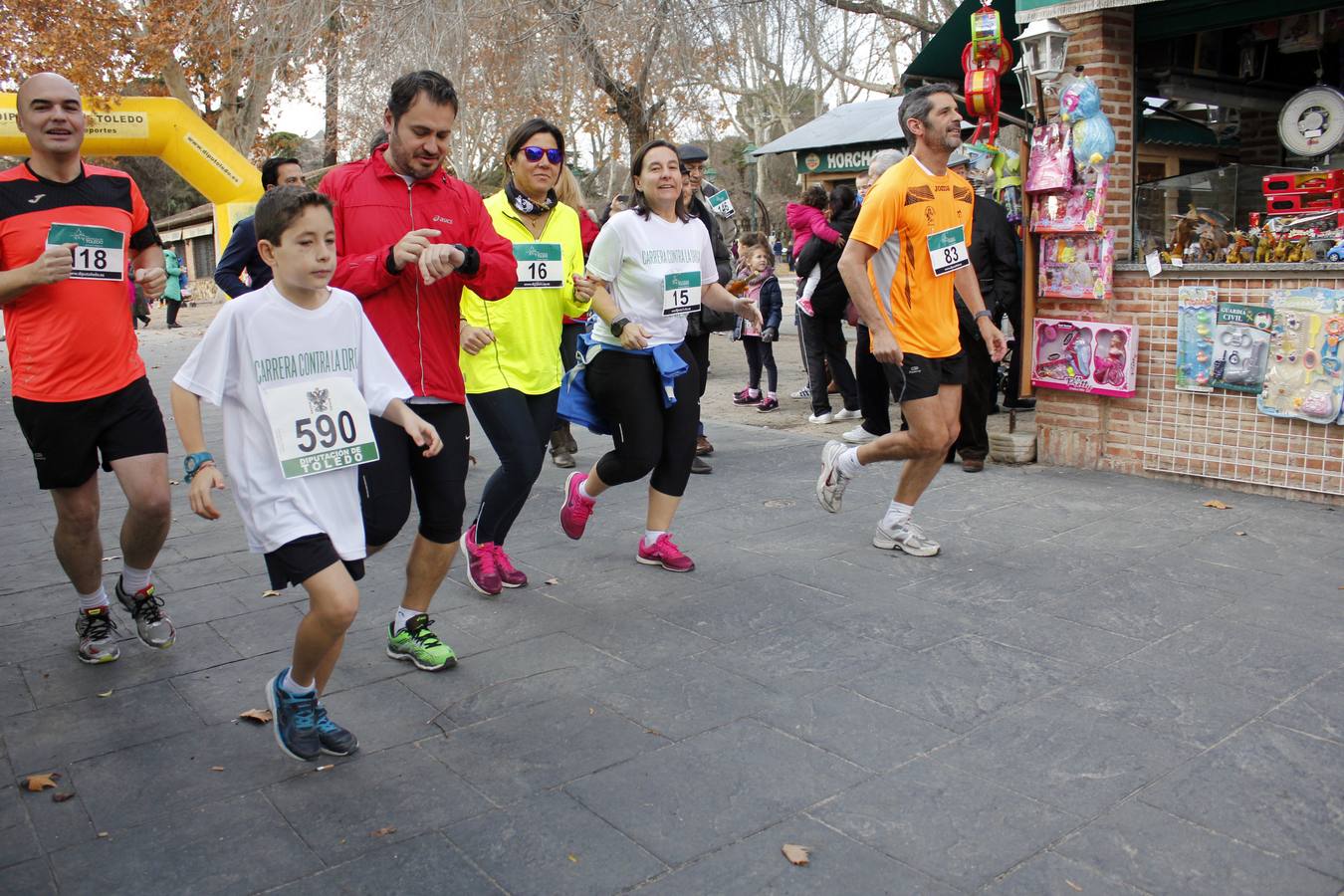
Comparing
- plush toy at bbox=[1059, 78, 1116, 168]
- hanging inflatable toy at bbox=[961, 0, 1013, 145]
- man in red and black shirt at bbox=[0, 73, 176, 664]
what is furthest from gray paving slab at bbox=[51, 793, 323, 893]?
hanging inflatable toy at bbox=[961, 0, 1013, 145]

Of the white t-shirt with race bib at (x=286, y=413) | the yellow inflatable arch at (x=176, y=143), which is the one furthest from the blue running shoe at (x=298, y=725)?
the yellow inflatable arch at (x=176, y=143)

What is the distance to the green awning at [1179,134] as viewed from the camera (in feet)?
32.6

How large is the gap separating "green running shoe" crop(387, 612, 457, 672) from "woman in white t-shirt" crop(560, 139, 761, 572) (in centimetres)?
133

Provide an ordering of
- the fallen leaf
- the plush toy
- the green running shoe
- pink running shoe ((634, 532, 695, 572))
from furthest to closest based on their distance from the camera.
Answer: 1. the plush toy
2. pink running shoe ((634, 532, 695, 572))
3. the green running shoe
4. the fallen leaf

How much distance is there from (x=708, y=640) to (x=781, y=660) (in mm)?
354

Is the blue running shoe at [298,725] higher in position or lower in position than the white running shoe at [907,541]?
higher

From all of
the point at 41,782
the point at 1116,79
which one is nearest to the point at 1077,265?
the point at 1116,79

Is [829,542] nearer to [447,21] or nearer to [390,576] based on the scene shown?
[390,576]

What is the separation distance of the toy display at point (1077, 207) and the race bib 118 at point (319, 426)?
514cm

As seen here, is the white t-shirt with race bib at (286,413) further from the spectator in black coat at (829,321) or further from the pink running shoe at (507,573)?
the spectator in black coat at (829,321)

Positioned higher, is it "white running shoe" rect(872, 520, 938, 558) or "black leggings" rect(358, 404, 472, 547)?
"black leggings" rect(358, 404, 472, 547)

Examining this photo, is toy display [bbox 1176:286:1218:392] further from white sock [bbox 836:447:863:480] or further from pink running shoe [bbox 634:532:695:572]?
pink running shoe [bbox 634:532:695:572]

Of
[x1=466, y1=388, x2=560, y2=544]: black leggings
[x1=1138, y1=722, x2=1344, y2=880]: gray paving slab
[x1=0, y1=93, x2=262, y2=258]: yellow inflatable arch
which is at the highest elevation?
[x1=0, y1=93, x2=262, y2=258]: yellow inflatable arch

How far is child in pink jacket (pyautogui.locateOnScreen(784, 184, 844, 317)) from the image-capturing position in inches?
362
